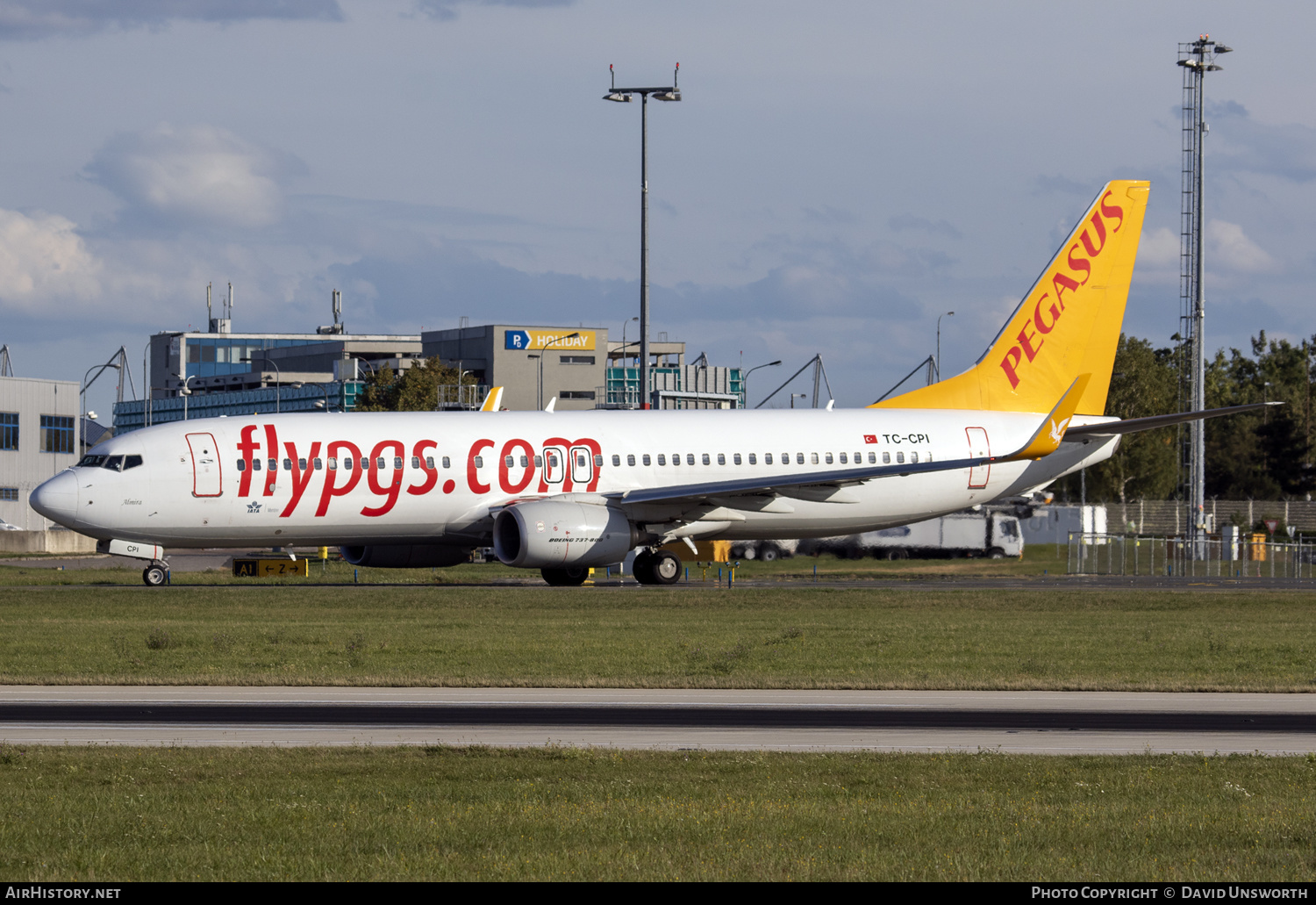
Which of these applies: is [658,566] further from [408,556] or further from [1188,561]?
[1188,561]

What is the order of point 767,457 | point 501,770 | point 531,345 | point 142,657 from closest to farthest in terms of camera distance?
point 501,770
point 142,657
point 767,457
point 531,345

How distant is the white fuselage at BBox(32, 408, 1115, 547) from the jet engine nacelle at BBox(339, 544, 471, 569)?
1153 millimetres

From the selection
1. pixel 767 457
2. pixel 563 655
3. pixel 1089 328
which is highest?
pixel 1089 328

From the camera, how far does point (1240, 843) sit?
1085 cm

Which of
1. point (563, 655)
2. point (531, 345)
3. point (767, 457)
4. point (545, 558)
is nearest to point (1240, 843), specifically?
point (563, 655)

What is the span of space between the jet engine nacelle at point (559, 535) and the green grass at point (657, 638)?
2.98 ft

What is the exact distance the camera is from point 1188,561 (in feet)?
190

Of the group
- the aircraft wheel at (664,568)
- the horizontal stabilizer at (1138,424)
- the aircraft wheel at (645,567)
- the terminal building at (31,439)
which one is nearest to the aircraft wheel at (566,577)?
the aircraft wheel at (645,567)

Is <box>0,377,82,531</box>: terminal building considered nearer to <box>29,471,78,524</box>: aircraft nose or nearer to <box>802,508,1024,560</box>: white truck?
<box>802,508,1024,560</box>: white truck

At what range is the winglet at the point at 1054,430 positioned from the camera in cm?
4159

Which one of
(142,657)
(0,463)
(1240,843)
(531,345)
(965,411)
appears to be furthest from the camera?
(531,345)

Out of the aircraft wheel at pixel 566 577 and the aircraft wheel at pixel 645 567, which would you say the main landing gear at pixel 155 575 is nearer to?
the aircraft wheel at pixel 566 577

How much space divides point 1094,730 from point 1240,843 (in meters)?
6.32
